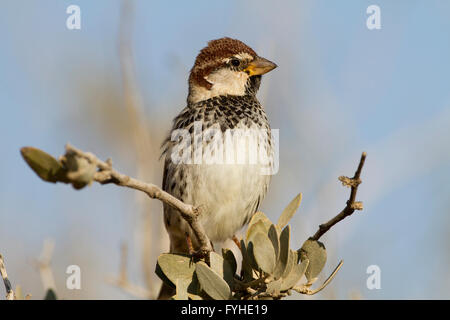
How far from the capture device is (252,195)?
165 inches

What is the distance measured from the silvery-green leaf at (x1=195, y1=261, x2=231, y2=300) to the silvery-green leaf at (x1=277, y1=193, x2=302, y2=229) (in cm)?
44

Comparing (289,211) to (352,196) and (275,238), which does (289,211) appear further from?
(352,196)

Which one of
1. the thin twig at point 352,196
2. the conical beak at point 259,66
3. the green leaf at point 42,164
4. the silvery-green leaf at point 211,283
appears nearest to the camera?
the green leaf at point 42,164

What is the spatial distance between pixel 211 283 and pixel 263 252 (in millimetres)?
262

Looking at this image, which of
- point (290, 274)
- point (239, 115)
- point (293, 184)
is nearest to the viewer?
point (290, 274)

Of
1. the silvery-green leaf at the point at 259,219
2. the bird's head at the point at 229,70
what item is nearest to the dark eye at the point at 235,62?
the bird's head at the point at 229,70

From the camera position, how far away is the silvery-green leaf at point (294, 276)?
107 inches

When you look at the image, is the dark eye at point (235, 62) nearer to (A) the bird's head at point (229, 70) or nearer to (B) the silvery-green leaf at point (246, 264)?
Result: (A) the bird's head at point (229, 70)

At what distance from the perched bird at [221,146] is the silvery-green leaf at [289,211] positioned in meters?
1.06

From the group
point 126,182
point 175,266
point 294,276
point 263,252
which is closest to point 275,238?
point 263,252

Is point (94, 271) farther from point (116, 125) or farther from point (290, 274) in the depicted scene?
point (290, 274)

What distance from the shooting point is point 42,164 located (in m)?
1.97
